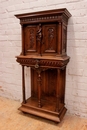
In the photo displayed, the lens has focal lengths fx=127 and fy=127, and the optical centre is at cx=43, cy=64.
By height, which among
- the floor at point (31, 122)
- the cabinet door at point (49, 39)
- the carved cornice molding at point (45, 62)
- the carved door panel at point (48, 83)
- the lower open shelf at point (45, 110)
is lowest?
the floor at point (31, 122)

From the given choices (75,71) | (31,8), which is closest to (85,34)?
(75,71)

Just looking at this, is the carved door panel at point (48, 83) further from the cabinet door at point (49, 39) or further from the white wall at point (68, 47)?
the cabinet door at point (49, 39)

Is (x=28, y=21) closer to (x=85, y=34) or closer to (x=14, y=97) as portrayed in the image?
(x=85, y=34)

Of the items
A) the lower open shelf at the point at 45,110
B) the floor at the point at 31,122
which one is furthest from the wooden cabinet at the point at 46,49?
the floor at the point at 31,122

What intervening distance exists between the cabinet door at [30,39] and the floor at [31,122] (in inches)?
38.0

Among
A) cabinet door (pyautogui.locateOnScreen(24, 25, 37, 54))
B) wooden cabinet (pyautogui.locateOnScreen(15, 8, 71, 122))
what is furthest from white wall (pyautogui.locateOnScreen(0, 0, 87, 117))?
cabinet door (pyautogui.locateOnScreen(24, 25, 37, 54))

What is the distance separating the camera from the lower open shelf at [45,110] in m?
1.69

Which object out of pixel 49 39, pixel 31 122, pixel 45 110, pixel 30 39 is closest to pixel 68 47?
pixel 49 39

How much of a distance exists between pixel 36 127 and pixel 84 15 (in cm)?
159

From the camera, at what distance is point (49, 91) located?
2018 millimetres

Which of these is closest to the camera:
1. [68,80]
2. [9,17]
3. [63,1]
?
[63,1]

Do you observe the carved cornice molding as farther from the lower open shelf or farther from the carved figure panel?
the lower open shelf

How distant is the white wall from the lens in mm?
1728

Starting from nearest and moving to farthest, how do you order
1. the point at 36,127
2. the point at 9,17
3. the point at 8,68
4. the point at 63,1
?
1. the point at 36,127
2. the point at 63,1
3. the point at 9,17
4. the point at 8,68
